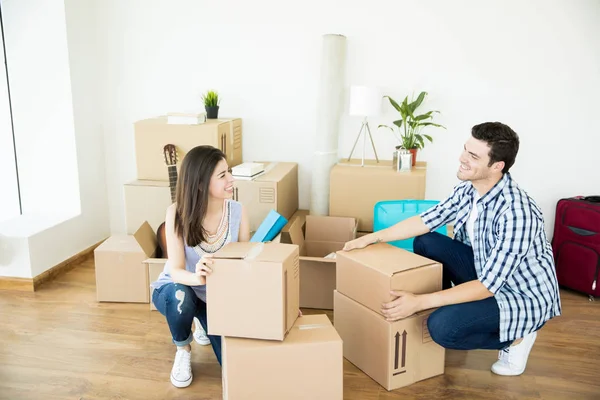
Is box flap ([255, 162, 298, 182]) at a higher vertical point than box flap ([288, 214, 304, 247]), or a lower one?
higher

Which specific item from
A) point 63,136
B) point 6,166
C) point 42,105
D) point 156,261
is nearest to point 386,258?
point 156,261

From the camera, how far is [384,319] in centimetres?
211

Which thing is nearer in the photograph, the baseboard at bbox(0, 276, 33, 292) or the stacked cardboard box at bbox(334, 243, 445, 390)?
the stacked cardboard box at bbox(334, 243, 445, 390)

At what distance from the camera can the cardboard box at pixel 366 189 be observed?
318cm

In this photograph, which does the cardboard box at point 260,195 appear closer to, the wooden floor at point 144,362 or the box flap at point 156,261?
the box flap at point 156,261

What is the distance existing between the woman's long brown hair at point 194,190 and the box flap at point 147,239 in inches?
29.1

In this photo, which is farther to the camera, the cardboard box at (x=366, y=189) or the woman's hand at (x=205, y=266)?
the cardboard box at (x=366, y=189)

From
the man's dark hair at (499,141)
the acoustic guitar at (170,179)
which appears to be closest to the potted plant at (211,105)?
the acoustic guitar at (170,179)

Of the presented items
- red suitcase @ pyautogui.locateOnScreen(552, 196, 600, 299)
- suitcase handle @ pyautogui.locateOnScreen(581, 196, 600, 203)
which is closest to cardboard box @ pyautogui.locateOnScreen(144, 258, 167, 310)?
red suitcase @ pyautogui.locateOnScreen(552, 196, 600, 299)

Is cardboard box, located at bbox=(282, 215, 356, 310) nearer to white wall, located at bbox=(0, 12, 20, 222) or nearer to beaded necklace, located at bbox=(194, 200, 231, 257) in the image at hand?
beaded necklace, located at bbox=(194, 200, 231, 257)

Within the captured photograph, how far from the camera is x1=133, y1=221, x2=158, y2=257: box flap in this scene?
9.31 ft

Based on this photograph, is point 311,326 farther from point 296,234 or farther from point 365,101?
point 365,101

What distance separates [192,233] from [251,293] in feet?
1.43

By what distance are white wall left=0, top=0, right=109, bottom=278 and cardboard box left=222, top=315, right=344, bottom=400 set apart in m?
1.83
